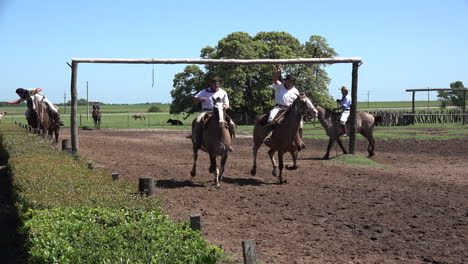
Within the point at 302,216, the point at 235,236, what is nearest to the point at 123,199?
the point at 235,236

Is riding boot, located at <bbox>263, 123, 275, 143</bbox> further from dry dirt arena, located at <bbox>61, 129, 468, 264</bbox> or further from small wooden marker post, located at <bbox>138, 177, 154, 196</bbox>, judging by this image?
small wooden marker post, located at <bbox>138, 177, 154, 196</bbox>

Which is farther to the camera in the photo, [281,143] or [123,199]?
[281,143]

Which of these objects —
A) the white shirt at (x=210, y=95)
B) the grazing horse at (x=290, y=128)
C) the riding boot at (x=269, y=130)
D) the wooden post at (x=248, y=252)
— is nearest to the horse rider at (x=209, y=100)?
the white shirt at (x=210, y=95)

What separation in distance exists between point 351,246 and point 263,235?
1.35 meters

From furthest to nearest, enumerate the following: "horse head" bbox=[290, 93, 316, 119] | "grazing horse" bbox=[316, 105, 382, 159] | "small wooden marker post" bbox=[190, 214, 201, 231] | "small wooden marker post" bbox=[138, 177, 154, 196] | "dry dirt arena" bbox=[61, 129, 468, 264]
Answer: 1. "grazing horse" bbox=[316, 105, 382, 159]
2. "horse head" bbox=[290, 93, 316, 119]
3. "small wooden marker post" bbox=[138, 177, 154, 196]
4. "dry dirt arena" bbox=[61, 129, 468, 264]
5. "small wooden marker post" bbox=[190, 214, 201, 231]

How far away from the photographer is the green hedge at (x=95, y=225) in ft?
16.1

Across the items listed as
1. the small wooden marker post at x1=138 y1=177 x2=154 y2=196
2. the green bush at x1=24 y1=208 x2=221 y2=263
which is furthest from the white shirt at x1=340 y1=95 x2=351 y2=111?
the green bush at x1=24 y1=208 x2=221 y2=263

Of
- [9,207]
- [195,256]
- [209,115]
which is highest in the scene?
[209,115]

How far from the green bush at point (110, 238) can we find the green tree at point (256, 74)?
1130 inches

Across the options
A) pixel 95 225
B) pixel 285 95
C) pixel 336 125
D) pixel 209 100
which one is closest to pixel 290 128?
pixel 285 95

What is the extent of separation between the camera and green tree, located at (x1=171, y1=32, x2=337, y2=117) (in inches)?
1560

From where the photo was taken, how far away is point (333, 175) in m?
14.0

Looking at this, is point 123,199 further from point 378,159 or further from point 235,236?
point 378,159

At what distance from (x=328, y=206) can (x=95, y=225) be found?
527cm
